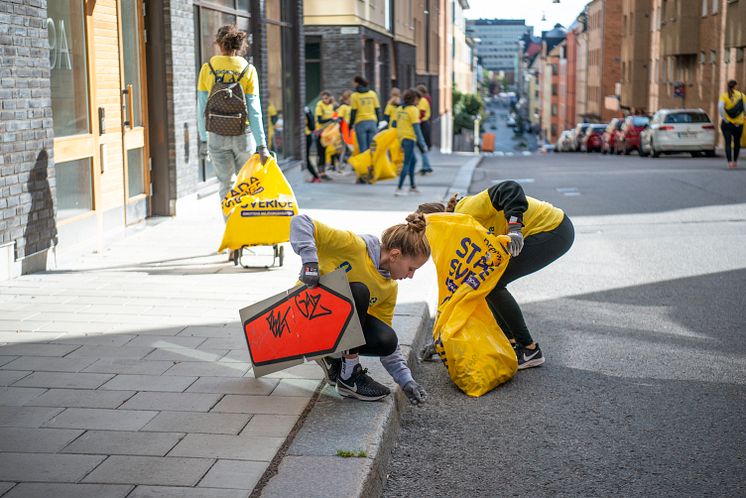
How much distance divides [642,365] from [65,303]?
398 centimetres

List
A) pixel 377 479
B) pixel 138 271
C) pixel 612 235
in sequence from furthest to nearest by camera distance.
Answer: pixel 612 235
pixel 138 271
pixel 377 479

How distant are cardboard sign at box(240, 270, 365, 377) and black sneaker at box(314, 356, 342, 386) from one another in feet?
0.53

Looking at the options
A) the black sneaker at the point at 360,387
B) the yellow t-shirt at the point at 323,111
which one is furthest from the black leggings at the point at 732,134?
the black sneaker at the point at 360,387

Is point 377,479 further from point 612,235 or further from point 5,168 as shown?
point 612,235

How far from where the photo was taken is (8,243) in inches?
326

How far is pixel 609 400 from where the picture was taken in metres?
5.77

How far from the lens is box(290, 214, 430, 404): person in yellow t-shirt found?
500 cm

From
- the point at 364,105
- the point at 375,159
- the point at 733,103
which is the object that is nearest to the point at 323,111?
the point at 364,105

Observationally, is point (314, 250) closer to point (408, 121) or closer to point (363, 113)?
point (408, 121)

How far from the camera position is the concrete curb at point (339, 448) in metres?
4.03

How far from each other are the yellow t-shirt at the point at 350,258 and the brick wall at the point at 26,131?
392 cm

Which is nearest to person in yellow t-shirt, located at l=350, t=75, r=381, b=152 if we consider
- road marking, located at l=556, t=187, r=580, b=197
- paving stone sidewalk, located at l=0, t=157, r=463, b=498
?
road marking, located at l=556, t=187, r=580, b=197

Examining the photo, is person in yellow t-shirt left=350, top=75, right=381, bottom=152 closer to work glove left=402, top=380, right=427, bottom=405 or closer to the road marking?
the road marking

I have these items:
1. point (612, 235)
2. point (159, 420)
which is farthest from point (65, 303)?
point (612, 235)
